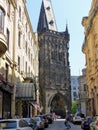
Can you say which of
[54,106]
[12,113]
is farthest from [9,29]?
[54,106]

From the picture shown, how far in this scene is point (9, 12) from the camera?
103 ft

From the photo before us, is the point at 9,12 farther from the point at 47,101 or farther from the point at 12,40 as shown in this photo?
the point at 47,101

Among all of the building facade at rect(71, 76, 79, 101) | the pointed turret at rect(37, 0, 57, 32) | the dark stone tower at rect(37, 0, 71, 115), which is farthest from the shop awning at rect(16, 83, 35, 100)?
the building facade at rect(71, 76, 79, 101)

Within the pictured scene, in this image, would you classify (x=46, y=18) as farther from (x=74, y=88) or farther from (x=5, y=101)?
(x=5, y=101)

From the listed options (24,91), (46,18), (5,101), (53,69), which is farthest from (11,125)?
(46,18)

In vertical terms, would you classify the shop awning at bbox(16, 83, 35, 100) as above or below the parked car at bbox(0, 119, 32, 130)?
above

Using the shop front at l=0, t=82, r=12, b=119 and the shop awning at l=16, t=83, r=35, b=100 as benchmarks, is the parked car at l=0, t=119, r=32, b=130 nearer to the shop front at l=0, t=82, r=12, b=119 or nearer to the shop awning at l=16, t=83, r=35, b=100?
the shop front at l=0, t=82, r=12, b=119

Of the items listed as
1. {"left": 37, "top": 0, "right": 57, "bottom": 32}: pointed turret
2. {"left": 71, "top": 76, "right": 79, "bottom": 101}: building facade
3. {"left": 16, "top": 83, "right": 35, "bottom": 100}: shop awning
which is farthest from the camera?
{"left": 71, "top": 76, "right": 79, "bottom": 101}: building facade

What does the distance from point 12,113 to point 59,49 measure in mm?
66259

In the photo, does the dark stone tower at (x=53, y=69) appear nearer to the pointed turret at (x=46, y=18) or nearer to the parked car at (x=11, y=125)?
the pointed turret at (x=46, y=18)

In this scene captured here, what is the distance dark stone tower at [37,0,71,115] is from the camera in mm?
91438

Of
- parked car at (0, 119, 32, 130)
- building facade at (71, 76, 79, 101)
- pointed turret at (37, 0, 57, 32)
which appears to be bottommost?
parked car at (0, 119, 32, 130)

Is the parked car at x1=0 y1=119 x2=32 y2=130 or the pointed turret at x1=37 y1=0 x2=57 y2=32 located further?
the pointed turret at x1=37 y1=0 x2=57 y2=32

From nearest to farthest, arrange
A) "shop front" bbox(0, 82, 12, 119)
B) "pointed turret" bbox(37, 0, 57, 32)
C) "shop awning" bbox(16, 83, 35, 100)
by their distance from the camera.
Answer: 1. "shop front" bbox(0, 82, 12, 119)
2. "shop awning" bbox(16, 83, 35, 100)
3. "pointed turret" bbox(37, 0, 57, 32)
